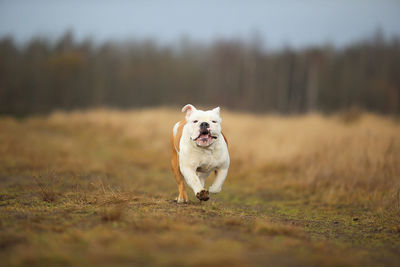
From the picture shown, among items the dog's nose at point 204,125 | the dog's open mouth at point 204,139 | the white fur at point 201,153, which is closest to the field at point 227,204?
the white fur at point 201,153

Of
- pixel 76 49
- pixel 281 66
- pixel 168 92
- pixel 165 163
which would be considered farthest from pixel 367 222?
pixel 76 49

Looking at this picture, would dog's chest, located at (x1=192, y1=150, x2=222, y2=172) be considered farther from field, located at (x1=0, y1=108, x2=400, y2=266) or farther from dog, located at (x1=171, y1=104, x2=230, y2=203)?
field, located at (x1=0, y1=108, x2=400, y2=266)

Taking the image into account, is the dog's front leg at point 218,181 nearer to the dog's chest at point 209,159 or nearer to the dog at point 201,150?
the dog at point 201,150

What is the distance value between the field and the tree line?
21.5m

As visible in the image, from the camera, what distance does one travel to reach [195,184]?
5270 millimetres

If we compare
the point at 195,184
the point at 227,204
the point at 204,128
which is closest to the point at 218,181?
the point at 195,184

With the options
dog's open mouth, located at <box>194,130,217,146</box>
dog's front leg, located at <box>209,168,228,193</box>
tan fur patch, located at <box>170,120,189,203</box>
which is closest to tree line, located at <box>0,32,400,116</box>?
tan fur patch, located at <box>170,120,189,203</box>

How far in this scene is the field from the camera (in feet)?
9.96

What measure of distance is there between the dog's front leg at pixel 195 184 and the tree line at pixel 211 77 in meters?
29.6

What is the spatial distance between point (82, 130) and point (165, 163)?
9.61 metres

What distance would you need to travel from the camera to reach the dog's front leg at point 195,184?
5086 mm

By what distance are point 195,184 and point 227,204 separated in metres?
2.18

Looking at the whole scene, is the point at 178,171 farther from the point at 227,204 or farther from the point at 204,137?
the point at 227,204

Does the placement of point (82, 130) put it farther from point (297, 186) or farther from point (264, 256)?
point (264, 256)
